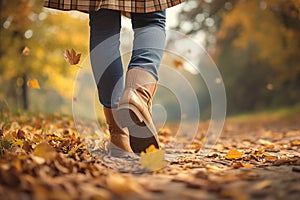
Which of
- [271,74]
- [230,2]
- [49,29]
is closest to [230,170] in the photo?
[49,29]

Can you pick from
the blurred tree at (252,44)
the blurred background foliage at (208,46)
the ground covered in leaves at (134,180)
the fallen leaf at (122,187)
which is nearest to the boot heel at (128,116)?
the ground covered in leaves at (134,180)

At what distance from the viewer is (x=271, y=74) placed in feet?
53.0

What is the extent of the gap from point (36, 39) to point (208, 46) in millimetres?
9645

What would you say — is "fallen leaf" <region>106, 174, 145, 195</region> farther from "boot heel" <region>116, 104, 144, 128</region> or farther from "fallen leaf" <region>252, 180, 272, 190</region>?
"boot heel" <region>116, 104, 144, 128</region>

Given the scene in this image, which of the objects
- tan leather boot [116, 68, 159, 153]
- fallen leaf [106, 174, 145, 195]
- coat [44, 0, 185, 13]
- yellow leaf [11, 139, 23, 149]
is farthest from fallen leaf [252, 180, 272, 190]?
yellow leaf [11, 139, 23, 149]

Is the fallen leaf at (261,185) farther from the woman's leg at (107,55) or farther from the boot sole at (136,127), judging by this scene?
the woman's leg at (107,55)

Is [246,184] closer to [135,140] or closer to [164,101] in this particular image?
[135,140]

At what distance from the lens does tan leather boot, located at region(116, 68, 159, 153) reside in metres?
1.82

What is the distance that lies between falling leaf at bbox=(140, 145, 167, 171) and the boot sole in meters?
0.30

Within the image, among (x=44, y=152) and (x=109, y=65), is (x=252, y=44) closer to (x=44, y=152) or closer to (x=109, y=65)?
(x=109, y=65)

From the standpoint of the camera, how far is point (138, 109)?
1.83 m

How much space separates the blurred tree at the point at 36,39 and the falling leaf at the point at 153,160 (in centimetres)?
608

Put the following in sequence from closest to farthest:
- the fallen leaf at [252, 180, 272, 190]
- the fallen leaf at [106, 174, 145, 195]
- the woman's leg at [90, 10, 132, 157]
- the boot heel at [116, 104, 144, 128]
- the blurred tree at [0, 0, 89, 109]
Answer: the fallen leaf at [106, 174, 145, 195] < the fallen leaf at [252, 180, 272, 190] < the boot heel at [116, 104, 144, 128] < the woman's leg at [90, 10, 132, 157] < the blurred tree at [0, 0, 89, 109]

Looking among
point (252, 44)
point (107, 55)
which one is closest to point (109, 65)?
point (107, 55)
